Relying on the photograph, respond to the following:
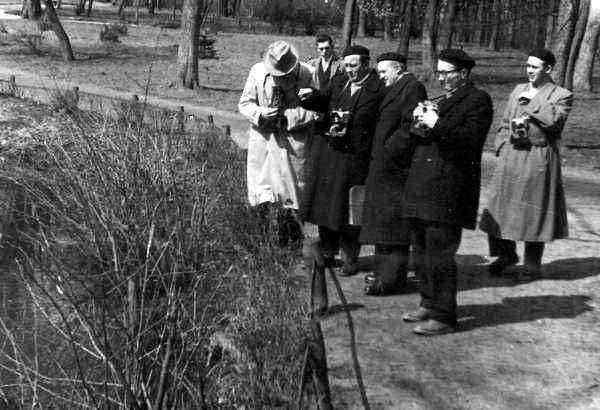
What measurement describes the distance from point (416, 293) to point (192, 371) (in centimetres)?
Result: 237

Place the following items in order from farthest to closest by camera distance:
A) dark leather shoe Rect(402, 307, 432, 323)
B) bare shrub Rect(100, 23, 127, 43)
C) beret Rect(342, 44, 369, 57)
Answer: bare shrub Rect(100, 23, 127, 43) → beret Rect(342, 44, 369, 57) → dark leather shoe Rect(402, 307, 432, 323)

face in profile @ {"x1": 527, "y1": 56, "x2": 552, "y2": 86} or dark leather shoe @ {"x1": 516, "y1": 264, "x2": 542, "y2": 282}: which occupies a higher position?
face in profile @ {"x1": 527, "y1": 56, "x2": 552, "y2": 86}

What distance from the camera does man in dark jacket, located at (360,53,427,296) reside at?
654 cm

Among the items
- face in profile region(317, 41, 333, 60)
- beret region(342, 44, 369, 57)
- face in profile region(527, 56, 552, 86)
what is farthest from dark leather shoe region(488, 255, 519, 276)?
face in profile region(317, 41, 333, 60)

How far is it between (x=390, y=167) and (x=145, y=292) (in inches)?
87.1

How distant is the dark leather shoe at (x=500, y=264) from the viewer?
7.46 metres

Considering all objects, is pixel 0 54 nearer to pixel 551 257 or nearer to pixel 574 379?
pixel 551 257

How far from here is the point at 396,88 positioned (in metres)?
6.55

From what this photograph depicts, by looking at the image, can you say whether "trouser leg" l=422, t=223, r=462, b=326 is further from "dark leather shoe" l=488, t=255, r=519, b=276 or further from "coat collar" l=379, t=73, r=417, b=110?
"dark leather shoe" l=488, t=255, r=519, b=276

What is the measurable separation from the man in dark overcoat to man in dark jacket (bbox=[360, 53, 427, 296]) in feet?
0.59

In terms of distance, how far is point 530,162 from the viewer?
7215mm

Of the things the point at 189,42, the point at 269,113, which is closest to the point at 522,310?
the point at 269,113

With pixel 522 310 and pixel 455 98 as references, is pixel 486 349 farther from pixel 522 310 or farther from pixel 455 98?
pixel 455 98

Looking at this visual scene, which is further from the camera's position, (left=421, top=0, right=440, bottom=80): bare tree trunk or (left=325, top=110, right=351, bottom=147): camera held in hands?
(left=421, top=0, right=440, bottom=80): bare tree trunk
